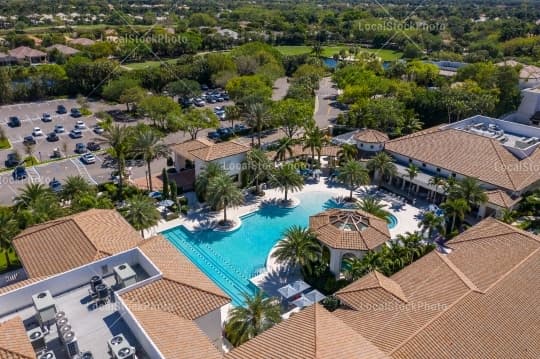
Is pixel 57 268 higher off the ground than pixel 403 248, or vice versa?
pixel 57 268

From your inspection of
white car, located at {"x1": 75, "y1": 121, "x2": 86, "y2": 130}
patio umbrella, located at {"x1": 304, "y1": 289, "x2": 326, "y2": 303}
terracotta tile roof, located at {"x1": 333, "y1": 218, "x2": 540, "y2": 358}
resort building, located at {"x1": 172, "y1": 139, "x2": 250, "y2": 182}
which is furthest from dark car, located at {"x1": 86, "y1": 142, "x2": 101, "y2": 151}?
terracotta tile roof, located at {"x1": 333, "y1": 218, "x2": 540, "y2": 358}

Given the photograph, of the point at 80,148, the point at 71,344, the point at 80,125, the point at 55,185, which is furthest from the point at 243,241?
the point at 80,125

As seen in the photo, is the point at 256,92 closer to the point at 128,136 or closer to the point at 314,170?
the point at 314,170

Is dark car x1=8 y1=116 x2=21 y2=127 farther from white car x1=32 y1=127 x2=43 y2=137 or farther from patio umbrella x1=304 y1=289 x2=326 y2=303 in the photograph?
patio umbrella x1=304 y1=289 x2=326 y2=303

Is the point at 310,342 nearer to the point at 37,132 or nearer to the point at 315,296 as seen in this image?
the point at 315,296

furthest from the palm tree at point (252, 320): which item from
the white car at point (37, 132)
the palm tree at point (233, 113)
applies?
the white car at point (37, 132)

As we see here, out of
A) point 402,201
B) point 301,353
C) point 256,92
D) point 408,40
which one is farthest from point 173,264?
point 408,40

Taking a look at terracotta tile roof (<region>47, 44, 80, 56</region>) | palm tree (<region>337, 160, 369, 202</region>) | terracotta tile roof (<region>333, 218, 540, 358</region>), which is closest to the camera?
terracotta tile roof (<region>333, 218, 540, 358</region>)
